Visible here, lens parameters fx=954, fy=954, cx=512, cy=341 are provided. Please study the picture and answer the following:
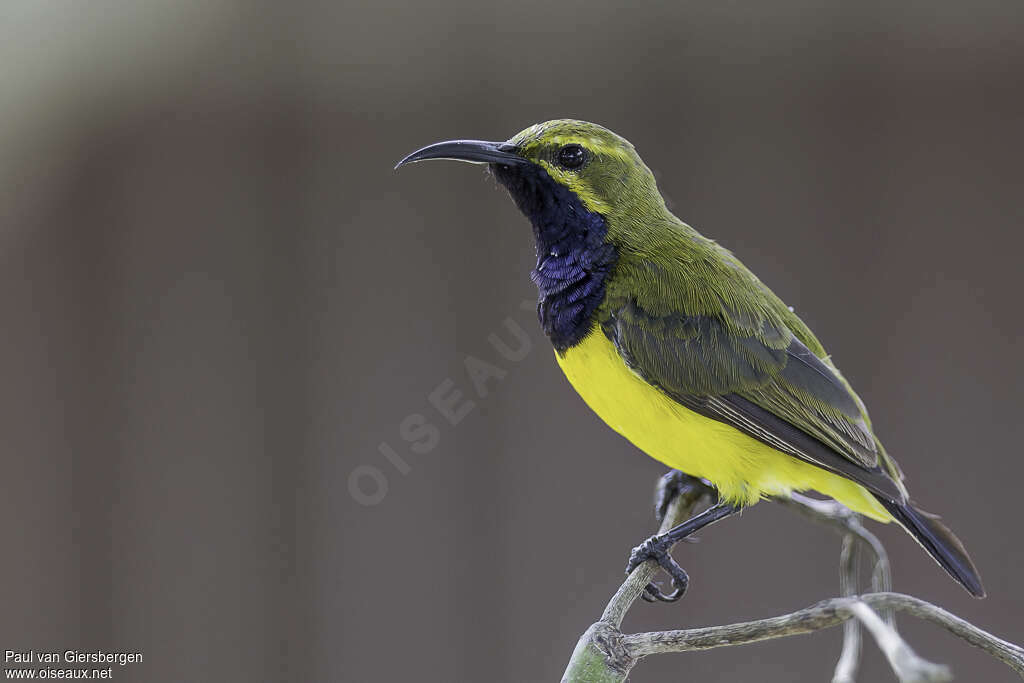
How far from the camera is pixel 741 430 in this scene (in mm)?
1555

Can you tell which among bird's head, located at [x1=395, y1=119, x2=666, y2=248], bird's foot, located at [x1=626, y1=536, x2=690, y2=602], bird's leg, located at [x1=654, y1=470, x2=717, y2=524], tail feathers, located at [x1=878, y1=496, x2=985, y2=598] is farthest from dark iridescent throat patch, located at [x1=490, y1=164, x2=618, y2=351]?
tail feathers, located at [x1=878, y1=496, x2=985, y2=598]

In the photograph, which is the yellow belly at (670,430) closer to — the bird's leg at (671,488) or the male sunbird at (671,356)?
the male sunbird at (671,356)

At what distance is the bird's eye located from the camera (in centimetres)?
154

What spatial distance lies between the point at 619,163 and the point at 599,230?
12 cm

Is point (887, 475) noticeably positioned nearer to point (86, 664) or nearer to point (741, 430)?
point (741, 430)

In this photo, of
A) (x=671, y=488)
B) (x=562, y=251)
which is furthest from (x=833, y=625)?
(x=671, y=488)

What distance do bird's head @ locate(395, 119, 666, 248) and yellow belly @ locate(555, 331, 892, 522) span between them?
220mm

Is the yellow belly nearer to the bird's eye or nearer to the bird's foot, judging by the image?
the bird's foot

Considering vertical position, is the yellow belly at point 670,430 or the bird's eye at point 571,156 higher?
the bird's eye at point 571,156

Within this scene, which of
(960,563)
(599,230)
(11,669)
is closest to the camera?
(960,563)

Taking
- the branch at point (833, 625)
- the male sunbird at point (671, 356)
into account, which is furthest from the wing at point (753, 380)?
the branch at point (833, 625)

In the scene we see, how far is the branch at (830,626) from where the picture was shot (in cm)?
82

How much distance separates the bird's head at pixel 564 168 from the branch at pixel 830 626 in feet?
1.98

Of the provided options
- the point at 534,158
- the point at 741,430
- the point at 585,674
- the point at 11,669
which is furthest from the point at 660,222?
the point at 11,669
